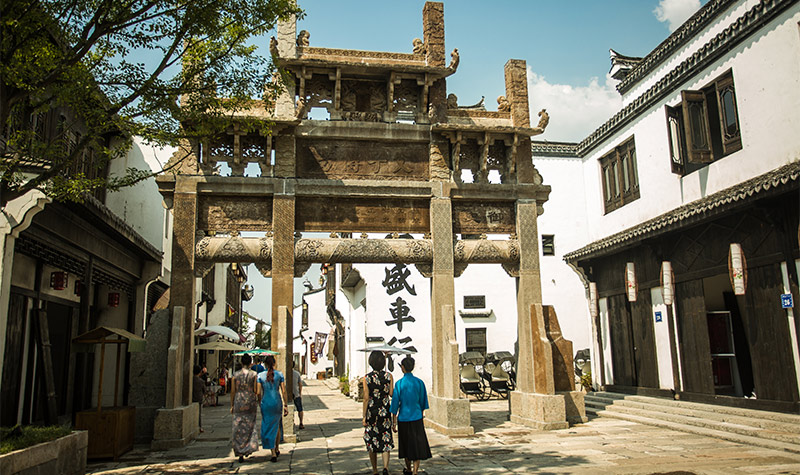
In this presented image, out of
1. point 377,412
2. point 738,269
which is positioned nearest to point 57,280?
point 377,412

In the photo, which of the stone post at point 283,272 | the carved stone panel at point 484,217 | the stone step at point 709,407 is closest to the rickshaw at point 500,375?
the stone step at point 709,407

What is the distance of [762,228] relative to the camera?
37.3ft

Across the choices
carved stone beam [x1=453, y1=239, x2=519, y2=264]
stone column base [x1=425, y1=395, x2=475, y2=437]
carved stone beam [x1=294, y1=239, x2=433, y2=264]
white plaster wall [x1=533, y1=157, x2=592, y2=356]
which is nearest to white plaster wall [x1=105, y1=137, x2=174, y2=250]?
carved stone beam [x1=294, y1=239, x2=433, y2=264]

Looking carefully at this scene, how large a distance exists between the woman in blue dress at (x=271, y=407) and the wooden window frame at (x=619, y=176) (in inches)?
471

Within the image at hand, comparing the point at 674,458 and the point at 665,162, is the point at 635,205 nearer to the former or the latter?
the point at 665,162

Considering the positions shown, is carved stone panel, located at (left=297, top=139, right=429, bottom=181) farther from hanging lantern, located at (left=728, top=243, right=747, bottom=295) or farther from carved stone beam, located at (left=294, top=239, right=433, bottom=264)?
hanging lantern, located at (left=728, top=243, right=747, bottom=295)

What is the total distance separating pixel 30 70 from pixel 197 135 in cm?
236

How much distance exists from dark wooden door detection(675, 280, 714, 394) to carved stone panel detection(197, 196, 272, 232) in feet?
32.7

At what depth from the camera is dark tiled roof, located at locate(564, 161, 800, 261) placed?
1035cm

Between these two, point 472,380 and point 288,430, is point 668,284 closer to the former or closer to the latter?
point 472,380

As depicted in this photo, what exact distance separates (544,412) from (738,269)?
15.8ft

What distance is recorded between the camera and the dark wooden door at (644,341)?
50.1ft

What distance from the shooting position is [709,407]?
12531mm

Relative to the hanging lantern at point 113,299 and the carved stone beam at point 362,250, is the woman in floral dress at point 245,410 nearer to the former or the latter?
the carved stone beam at point 362,250
